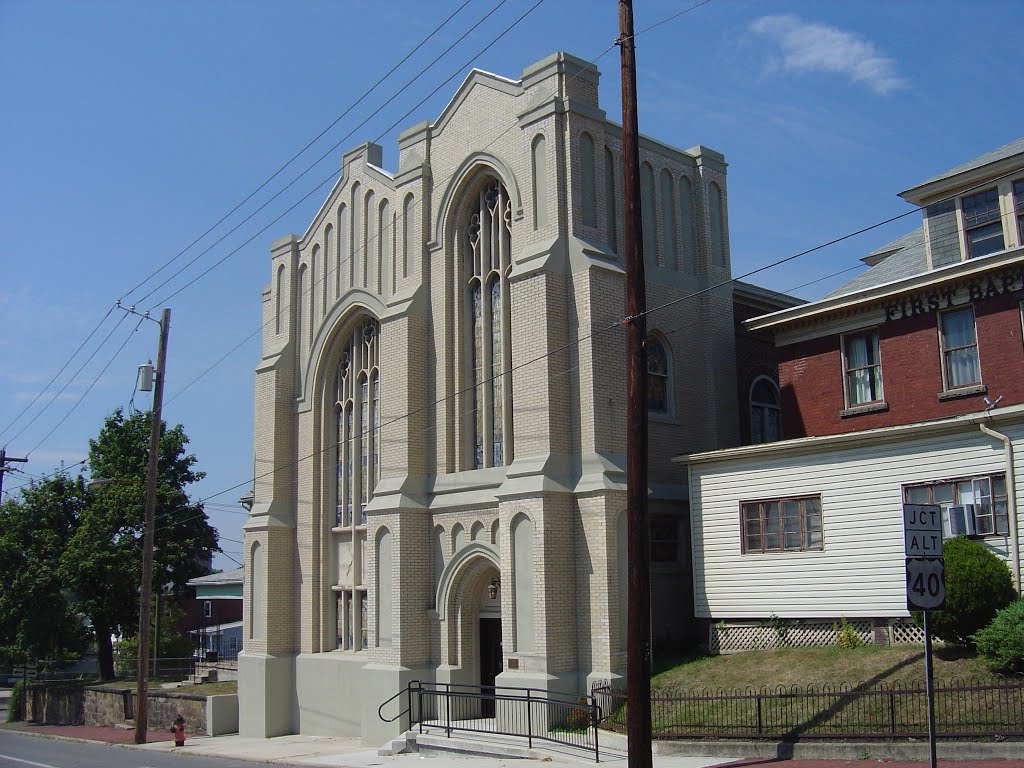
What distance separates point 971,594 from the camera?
16.8 meters

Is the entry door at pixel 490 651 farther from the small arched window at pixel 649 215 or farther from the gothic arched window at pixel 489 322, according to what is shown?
the small arched window at pixel 649 215

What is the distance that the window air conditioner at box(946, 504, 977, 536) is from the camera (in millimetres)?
18156

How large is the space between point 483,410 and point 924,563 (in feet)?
49.5

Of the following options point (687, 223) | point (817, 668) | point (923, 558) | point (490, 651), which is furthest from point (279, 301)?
point (923, 558)

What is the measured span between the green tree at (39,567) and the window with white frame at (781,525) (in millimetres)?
33691

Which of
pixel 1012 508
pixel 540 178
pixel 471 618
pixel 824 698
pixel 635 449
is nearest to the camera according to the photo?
pixel 635 449

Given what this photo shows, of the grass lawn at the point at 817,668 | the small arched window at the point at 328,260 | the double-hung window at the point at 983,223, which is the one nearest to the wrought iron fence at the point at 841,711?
the grass lawn at the point at 817,668

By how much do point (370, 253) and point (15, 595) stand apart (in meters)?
25.8

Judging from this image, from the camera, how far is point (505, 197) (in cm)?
2573

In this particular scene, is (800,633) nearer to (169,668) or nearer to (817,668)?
(817,668)

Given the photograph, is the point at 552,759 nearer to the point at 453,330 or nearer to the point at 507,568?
the point at 507,568

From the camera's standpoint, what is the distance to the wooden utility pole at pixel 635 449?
14891 mm

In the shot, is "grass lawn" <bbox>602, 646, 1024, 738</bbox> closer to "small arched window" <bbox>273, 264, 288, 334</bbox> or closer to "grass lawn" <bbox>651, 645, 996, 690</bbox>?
"grass lawn" <bbox>651, 645, 996, 690</bbox>

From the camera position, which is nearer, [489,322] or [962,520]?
[962,520]
